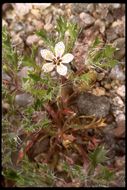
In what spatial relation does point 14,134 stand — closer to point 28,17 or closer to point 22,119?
point 22,119

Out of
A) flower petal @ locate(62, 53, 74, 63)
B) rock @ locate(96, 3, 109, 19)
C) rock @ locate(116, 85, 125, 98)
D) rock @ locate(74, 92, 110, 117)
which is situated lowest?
rock @ locate(74, 92, 110, 117)

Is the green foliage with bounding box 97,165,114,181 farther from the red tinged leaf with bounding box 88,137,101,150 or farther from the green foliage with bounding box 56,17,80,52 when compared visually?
the green foliage with bounding box 56,17,80,52

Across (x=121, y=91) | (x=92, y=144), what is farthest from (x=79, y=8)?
(x=92, y=144)

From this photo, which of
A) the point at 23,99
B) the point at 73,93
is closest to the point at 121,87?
the point at 73,93

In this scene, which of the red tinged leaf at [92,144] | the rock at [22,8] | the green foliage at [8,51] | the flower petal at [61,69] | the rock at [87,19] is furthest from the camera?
the rock at [22,8]

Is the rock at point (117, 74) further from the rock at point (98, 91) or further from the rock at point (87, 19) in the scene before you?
the rock at point (87, 19)

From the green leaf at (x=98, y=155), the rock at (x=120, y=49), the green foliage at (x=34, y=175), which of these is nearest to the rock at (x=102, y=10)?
the rock at (x=120, y=49)

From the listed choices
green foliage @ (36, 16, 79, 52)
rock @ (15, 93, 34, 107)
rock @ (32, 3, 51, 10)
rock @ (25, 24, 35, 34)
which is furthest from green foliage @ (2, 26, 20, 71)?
rock @ (32, 3, 51, 10)

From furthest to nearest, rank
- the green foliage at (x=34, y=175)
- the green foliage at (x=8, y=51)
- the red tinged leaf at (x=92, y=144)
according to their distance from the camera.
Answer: the red tinged leaf at (x=92, y=144)
the green foliage at (x=34, y=175)
the green foliage at (x=8, y=51)
